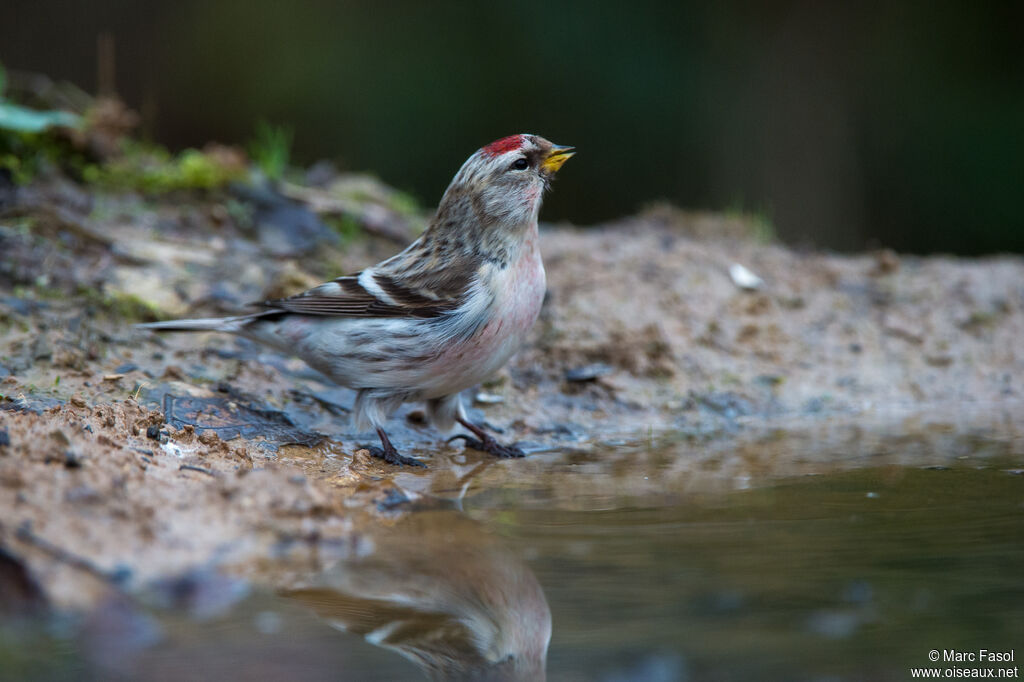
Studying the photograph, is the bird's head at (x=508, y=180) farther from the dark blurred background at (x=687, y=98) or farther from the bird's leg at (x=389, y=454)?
the dark blurred background at (x=687, y=98)

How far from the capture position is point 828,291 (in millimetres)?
6461

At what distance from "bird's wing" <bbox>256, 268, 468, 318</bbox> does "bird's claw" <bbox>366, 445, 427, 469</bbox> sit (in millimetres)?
603

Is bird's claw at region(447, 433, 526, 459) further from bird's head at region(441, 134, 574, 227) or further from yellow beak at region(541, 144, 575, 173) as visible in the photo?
yellow beak at region(541, 144, 575, 173)

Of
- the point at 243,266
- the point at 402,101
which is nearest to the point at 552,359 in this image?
the point at 243,266

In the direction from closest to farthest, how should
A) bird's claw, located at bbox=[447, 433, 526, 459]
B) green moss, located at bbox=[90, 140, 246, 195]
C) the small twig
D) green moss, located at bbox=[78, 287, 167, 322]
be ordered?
the small twig < bird's claw, located at bbox=[447, 433, 526, 459] < green moss, located at bbox=[78, 287, 167, 322] < green moss, located at bbox=[90, 140, 246, 195]

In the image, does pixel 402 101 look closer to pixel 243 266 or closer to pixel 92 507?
pixel 243 266

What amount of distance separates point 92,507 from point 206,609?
0.58 m

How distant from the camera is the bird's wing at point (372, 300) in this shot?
4.36 meters

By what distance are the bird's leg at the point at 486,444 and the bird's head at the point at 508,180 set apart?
0.96 metres

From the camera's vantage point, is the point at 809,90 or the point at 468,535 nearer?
the point at 468,535

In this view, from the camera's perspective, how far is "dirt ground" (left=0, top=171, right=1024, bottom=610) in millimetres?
2902

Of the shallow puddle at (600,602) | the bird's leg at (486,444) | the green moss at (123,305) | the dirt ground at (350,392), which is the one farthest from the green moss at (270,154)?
the shallow puddle at (600,602)

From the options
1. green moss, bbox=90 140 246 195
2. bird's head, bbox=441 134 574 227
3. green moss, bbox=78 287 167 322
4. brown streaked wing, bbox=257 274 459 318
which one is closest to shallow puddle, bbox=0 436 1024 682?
brown streaked wing, bbox=257 274 459 318

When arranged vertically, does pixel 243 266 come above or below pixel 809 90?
below
